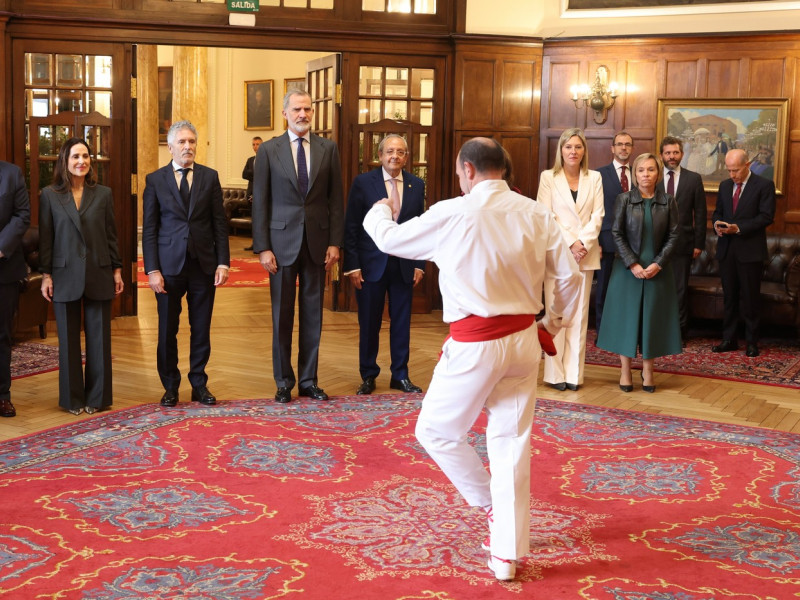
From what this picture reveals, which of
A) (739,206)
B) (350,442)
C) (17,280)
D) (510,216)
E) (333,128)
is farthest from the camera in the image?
(333,128)

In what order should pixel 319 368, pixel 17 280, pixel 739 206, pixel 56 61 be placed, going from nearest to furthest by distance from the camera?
pixel 17 280 → pixel 319 368 → pixel 739 206 → pixel 56 61

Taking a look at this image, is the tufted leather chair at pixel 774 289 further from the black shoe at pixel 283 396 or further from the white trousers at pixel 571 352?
the black shoe at pixel 283 396

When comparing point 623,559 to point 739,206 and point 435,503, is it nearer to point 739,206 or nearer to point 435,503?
point 435,503

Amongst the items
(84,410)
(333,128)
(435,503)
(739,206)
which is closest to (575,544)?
(435,503)

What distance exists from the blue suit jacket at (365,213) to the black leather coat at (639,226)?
1371 mm

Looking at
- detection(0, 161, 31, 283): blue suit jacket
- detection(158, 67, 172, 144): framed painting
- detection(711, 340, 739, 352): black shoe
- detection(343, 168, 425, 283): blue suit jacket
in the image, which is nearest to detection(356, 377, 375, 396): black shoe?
detection(343, 168, 425, 283): blue suit jacket

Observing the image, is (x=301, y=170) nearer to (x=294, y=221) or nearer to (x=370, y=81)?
(x=294, y=221)

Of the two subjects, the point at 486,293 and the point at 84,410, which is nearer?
the point at 486,293

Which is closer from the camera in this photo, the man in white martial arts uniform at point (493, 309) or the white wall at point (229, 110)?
the man in white martial arts uniform at point (493, 309)

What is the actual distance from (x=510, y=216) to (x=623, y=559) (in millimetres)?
1405

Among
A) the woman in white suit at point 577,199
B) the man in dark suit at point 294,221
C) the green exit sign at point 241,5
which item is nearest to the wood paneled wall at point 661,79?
the green exit sign at point 241,5

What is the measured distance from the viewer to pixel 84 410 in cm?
585

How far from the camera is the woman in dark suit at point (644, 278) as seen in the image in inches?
255

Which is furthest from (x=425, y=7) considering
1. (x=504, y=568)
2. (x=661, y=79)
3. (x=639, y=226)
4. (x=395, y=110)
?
(x=504, y=568)
